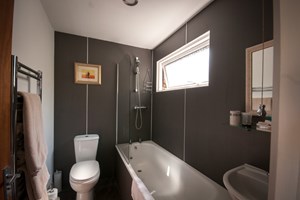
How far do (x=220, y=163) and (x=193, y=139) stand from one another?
0.41 meters

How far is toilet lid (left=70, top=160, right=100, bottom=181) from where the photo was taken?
1660 millimetres

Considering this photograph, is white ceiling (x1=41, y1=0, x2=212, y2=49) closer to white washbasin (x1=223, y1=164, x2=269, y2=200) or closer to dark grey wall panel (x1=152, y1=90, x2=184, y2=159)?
dark grey wall panel (x1=152, y1=90, x2=184, y2=159)

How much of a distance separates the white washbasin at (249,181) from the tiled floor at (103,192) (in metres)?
1.75

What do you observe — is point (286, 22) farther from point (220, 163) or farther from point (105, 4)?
point (105, 4)

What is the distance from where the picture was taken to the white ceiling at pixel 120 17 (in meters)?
1.50

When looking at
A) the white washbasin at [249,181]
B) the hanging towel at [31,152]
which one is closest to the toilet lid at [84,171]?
the hanging towel at [31,152]

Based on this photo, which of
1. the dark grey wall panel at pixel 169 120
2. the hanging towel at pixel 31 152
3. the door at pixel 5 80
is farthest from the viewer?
the dark grey wall panel at pixel 169 120

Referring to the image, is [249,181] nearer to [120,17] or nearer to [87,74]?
[120,17]

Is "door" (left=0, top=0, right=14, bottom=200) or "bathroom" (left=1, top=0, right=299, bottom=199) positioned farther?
"bathroom" (left=1, top=0, right=299, bottom=199)

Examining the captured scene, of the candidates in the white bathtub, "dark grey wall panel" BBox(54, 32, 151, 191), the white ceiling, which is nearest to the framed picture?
"dark grey wall panel" BBox(54, 32, 151, 191)

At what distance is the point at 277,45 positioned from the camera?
406 millimetres

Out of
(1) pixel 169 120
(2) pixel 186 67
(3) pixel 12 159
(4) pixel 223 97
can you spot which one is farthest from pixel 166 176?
(3) pixel 12 159

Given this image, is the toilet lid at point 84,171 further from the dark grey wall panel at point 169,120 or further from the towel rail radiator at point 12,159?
the dark grey wall panel at point 169,120

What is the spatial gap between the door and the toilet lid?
116 cm
